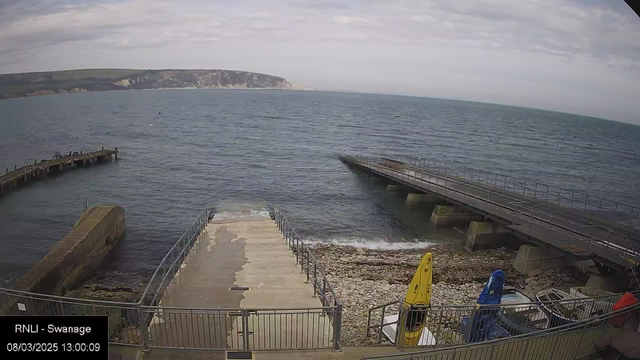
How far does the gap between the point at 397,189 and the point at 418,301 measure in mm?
30245

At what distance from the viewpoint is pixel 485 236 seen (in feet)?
83.7

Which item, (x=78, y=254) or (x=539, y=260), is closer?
(x=78, y=254)

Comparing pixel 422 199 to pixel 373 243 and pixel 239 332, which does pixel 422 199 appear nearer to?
pixel 373 243

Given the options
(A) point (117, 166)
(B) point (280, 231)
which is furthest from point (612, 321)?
(A) point (117, 166)

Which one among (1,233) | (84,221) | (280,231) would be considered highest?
(280,231)

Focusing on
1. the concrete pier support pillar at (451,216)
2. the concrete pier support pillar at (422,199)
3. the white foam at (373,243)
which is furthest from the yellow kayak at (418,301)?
the concrete pier support pillar at (422,199)

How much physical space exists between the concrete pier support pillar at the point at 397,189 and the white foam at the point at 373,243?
11.4 meters

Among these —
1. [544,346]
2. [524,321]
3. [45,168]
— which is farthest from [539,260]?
[45,168]

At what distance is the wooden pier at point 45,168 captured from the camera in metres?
37.1

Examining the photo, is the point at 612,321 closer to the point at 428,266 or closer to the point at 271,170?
the point at 428,266

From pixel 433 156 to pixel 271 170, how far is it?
2917 cm

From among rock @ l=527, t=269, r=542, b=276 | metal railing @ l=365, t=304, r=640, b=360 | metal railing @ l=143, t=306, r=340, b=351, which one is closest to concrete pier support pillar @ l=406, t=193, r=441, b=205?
rock @ l=527, t=269, r=542, b=276

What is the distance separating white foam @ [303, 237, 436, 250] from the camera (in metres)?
26.6

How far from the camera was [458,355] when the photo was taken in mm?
8203
